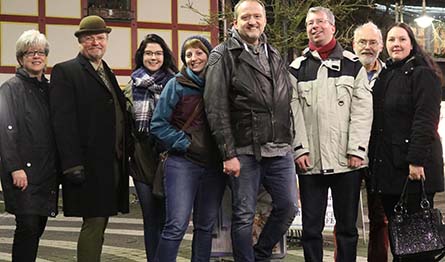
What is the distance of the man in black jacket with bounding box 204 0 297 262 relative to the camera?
5090 millimetres

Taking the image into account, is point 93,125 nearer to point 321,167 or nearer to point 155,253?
point 155,253

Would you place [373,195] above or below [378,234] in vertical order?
above

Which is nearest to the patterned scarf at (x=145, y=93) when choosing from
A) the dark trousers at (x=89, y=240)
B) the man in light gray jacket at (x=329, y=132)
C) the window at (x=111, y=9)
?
the dark trousers at (x=89, y=240)

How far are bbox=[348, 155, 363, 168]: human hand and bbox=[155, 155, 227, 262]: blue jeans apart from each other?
908 mm

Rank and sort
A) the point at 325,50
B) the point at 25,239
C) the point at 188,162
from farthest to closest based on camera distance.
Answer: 1. the point at 325,50
2. the point at 188,162
3. the point at 25,239

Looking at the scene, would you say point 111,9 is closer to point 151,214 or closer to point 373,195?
point 151,214

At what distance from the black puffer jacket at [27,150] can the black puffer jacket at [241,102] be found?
118 centimetres

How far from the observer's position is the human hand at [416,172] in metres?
5.26

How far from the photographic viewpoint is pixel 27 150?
5.23 m

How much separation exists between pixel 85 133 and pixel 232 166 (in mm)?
1041

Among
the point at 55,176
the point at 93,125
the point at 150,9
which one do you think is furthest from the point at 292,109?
the point at 150,9

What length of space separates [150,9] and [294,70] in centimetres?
1294

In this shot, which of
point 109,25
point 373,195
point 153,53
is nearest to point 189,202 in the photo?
point 153,53

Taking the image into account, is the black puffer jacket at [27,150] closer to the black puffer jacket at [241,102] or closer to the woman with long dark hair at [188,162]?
the woman with long dark hair at [188,162]
